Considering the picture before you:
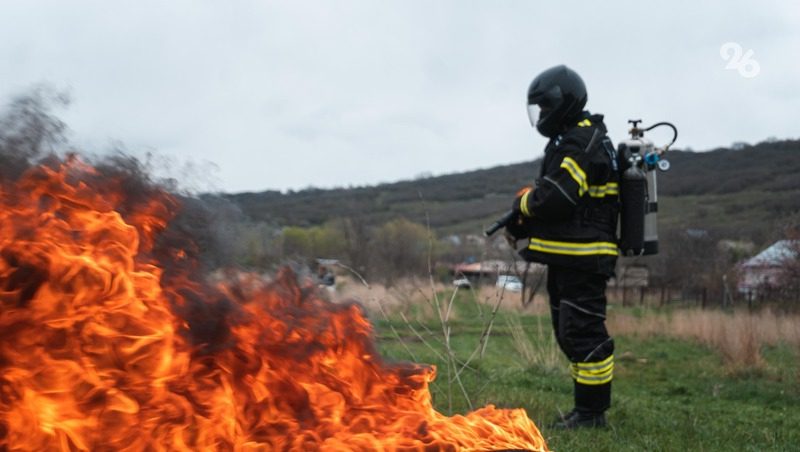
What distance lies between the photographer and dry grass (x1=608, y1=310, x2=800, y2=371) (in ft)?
33.2

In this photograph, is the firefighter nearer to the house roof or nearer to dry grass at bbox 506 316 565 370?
dry grass at bbox 506 316 565 370

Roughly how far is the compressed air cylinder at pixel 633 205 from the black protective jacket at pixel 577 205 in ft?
0.21

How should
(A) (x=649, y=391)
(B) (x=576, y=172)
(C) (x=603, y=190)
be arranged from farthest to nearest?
(A) (x=649, y=391), (C) (x=603, y=190), (B) (x=576, y=172)

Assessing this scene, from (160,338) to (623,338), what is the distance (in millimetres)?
13351

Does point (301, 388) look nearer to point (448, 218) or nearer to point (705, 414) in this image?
point (705, 414)

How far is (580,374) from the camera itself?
5.35 metres

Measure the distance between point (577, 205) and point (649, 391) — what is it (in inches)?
187

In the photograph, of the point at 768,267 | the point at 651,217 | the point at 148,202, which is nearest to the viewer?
the point at 148,202

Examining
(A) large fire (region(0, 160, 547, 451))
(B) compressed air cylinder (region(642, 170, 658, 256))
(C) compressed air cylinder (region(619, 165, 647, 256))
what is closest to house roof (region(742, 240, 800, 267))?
(B) compressed air cylinder (region(642, 170, 658, 256))

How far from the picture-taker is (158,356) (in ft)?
9.27

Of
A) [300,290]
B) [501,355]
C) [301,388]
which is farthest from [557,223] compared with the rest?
[501,355]

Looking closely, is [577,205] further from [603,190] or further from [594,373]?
[594,373]

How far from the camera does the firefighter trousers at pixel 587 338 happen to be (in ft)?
17.5

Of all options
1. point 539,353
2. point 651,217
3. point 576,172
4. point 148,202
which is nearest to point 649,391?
point 539,353
